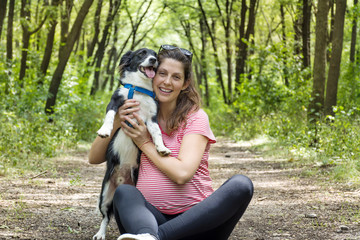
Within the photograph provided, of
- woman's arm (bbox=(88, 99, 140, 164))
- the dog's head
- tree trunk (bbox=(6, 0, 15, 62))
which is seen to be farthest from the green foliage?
the dog's head

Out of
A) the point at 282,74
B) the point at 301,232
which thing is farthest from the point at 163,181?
the point at 282,74

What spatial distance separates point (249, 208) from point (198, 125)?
2285 millimetres

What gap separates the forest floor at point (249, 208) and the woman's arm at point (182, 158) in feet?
3.27

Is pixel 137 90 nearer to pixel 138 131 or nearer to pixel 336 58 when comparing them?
pixel 138 131

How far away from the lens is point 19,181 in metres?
6.40

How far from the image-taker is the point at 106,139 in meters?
4.01

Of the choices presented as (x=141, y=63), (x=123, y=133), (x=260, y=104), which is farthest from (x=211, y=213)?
(x=260, y=104)

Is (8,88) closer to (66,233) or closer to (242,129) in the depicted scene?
(242,129)

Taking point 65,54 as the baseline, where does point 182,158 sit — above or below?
below

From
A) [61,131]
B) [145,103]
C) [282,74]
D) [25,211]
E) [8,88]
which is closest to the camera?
[145,103]

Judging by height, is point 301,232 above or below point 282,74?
below

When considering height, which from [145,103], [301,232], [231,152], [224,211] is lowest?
[231,152]

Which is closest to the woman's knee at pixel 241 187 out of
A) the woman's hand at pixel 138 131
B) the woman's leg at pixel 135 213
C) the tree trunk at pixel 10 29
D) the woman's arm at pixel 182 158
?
the woman's arm at pixel 182 158

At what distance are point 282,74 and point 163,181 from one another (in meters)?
10.1
